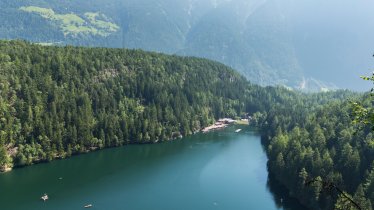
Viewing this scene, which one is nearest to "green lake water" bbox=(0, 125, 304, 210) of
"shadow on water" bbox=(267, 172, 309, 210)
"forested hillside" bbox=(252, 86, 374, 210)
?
"shadow on water" bbox=(267, 172, 309, 210)

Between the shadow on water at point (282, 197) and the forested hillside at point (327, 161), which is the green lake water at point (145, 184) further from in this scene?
the forested hillside at point (327, 161)

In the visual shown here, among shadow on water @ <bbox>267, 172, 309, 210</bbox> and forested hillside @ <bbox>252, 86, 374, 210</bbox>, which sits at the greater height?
forested hillside @ <bbox>252, 86, 374, 210</bbox>

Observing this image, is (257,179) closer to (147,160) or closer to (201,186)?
(201,186)

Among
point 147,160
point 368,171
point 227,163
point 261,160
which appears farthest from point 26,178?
point 368,171

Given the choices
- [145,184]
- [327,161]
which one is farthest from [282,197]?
[145,184]

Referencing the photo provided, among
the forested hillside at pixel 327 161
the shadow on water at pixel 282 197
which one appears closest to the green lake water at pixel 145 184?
the shadow on water at pixel 282 197

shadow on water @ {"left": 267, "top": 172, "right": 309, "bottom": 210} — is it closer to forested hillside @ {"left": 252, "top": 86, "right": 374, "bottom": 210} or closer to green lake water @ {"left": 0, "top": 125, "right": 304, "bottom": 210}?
green lake water @ {"left": 0, "top": 125, "right": 304, "bottom": 210}
